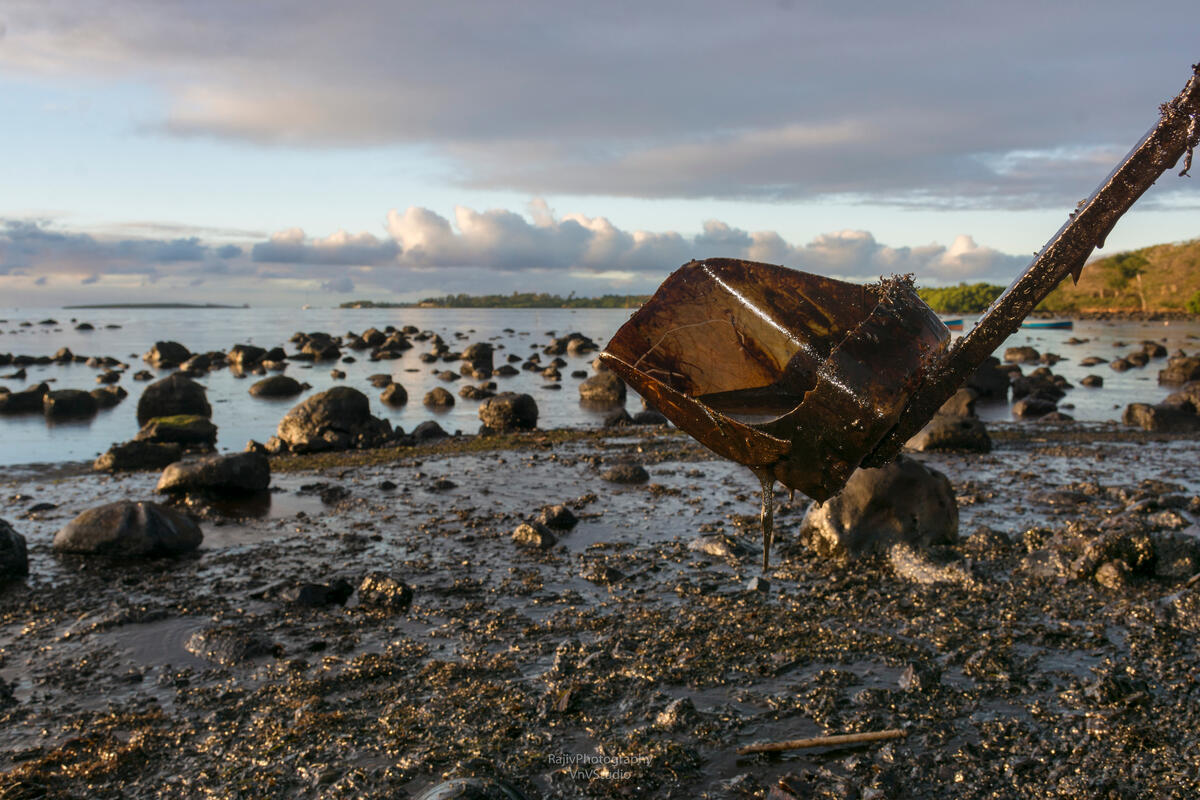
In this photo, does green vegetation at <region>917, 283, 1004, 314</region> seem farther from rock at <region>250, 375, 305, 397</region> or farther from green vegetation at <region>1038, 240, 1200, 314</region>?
rock at <region>250, 375, 305, 397</region>

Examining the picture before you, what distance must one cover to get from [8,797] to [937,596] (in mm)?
6662

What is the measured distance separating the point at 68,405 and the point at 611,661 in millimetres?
23776

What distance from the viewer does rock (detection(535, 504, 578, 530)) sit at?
9.36 metres

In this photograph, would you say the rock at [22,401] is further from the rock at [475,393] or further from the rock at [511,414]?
the rock at [511,414]

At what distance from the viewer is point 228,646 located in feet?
20.0

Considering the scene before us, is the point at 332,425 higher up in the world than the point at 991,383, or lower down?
lower down

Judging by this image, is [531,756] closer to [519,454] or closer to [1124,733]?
[1124,733]

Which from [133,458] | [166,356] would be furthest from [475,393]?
[166,356]

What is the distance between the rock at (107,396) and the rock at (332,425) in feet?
40.8

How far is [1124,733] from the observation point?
473 cm

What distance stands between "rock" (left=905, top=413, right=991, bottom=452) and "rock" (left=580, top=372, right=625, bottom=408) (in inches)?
420

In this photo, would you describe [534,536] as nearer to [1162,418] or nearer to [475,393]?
[1162,418]

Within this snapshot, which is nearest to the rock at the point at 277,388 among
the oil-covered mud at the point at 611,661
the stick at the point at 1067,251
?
the oil-covered mud at the point at 611,661

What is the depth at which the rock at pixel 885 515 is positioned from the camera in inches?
315
